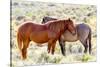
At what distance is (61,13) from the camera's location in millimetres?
2611

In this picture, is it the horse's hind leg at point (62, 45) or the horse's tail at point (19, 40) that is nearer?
the horse's tail at point (19, 40)

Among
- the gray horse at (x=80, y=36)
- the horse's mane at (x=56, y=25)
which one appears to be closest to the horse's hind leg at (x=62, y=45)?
the gray horse at (x=80, y=36)

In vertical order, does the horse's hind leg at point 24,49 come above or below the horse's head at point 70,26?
below

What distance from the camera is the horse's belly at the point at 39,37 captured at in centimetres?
249

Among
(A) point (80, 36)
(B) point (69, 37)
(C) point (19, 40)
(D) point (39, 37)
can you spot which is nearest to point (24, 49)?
(C) point (19, 40)

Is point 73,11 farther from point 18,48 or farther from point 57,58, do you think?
point 18,48

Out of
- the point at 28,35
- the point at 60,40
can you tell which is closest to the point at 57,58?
the point at 60,40

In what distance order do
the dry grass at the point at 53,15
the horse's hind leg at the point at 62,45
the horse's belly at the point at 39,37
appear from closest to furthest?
the dry grass at the point at 53,15, the horse's belly at the point at 39,37, the horse's hind leg at the point at 62,45

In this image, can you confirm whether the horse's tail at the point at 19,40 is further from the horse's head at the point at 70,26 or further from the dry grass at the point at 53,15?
the horse's head at the point at 70,26

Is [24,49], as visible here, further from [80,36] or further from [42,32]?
[80,36]

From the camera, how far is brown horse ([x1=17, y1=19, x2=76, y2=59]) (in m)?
2.42

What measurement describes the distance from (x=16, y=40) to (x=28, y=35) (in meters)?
0.18

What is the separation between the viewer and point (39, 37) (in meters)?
2.52

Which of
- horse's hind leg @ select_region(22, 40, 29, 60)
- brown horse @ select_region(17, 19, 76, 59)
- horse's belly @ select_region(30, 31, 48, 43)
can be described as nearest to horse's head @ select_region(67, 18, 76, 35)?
brown horse @ select_region(17, 19, 76, 59)
